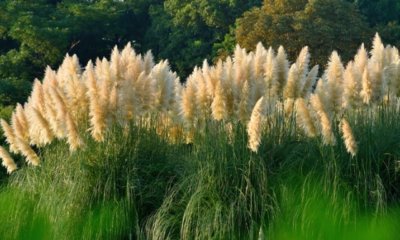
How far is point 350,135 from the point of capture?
645 cm

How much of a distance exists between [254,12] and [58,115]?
694 inches

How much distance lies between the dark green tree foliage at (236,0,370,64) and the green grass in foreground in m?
15.8

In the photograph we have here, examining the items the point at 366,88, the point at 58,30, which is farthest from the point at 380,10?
the point at 366,88

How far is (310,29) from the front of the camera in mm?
23734

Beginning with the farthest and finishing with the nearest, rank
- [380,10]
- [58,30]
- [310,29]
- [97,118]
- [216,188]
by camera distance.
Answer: [380,10] < [58,30] < [310,29] < [97,118] < [216,188]

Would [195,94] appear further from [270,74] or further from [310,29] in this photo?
[310,29]

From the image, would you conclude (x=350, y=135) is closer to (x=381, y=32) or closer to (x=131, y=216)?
(x=131, y=216)

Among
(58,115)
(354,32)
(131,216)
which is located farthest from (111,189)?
(354,32)

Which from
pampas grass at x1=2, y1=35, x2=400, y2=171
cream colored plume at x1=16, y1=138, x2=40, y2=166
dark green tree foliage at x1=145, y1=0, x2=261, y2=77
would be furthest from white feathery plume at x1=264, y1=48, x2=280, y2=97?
dark green tree foliage at x1=145, y1=0, x2=261, y2=77

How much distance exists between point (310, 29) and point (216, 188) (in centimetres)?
1739

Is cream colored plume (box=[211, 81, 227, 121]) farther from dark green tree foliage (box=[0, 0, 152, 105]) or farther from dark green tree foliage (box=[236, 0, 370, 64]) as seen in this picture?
dark green tree foliage (box=[0, 0, 152, 105])

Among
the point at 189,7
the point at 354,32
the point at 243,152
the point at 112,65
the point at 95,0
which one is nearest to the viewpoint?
the point at 243,152

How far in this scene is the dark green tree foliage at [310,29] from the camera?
23.6 meters

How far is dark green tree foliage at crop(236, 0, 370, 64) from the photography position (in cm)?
2356
